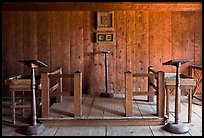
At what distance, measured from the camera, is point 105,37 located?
572 centimetres

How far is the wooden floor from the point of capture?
10.9 ft

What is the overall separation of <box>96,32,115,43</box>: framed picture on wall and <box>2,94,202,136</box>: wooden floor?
1.44m

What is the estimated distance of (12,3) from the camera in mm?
4938

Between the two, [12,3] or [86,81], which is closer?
[12,3]

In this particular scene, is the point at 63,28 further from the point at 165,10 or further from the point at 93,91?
the point at 165,10

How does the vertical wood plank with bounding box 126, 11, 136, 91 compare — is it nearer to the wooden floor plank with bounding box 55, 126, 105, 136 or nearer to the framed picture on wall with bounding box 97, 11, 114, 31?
the framed picture on wall with bounding box 97, 11, 114, 31

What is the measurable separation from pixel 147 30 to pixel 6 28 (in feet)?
10.3

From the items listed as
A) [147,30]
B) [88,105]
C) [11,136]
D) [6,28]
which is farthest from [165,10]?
[11,136]

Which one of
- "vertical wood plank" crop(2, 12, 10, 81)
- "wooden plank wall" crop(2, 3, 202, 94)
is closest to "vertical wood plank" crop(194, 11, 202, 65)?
"wooden plank wall" crop(2, 3, 202, 94)

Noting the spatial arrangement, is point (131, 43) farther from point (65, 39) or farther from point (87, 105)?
point (87, 105)

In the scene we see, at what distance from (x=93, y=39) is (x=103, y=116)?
8.06 feet

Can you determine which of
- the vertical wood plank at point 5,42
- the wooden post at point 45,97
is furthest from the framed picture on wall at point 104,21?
the wooden post at point 45,97

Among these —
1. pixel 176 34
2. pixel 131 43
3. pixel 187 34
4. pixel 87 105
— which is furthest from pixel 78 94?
pixel 187 34

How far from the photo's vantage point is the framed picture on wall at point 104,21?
5.69 meters
